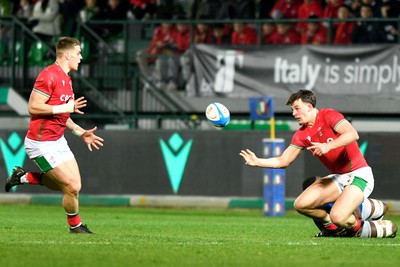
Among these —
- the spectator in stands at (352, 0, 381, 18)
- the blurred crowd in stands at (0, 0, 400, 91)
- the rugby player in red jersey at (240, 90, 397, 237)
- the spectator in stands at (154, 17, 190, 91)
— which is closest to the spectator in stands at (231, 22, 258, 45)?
the blurred crowd in stands at (0, 0, 400, 91)

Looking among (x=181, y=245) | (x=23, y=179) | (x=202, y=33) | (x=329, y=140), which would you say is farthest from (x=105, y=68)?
(x=181, y=245)

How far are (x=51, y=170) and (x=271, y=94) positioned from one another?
40.3 ft

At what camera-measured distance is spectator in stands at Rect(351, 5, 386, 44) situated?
85.2 ft

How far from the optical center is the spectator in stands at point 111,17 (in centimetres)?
2842

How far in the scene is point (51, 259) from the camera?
37.8 feet

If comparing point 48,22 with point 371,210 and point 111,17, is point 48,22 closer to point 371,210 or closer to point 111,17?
point 111,17

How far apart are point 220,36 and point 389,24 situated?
3.83 m

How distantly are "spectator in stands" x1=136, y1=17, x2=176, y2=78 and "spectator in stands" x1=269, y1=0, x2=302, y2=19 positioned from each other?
93.6 inches

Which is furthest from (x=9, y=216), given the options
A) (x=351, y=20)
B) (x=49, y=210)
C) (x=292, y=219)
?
(x=351, y=20)

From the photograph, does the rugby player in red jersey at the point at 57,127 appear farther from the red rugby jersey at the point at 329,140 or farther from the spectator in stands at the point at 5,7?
the spectator in stands at the point at 5,7

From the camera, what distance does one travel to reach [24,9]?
3012 centimetres

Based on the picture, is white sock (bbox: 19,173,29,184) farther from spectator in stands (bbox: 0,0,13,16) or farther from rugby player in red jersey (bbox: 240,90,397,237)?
spectator in stands (bbox: 0,0,13,16)

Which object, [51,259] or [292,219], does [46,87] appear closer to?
[51,259]

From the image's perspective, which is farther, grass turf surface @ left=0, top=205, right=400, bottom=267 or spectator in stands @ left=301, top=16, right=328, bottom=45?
spectator in stands @ left=301, top=16, right=328, bottom=45
